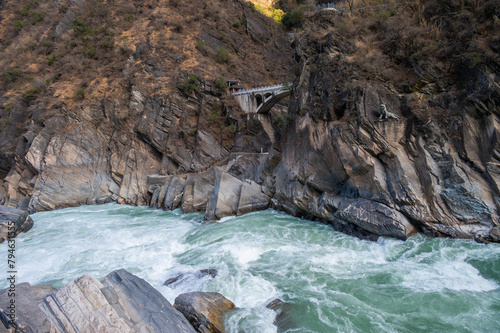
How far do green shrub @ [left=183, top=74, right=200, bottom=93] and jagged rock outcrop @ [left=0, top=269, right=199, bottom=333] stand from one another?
26.9m

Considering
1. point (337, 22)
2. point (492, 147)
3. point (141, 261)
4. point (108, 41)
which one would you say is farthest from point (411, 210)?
point (108, 41)

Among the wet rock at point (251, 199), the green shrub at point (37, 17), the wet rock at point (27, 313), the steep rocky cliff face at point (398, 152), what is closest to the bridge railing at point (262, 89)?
the steep rocky cliff face at point (398, 152)

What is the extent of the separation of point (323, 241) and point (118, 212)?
1687 centimetres

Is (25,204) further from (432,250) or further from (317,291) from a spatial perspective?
(432,250)

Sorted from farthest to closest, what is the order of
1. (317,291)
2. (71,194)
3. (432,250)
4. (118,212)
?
1. (71,194)
2. (118,212)
3. (432,250)
4. (317,291)

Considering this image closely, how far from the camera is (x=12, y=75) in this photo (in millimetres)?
34375

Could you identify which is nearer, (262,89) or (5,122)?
(5,122)

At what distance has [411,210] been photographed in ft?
35.8

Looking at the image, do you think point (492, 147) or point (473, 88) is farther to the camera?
point (473, 88)

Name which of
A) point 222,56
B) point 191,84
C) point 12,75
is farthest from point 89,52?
point 222,56

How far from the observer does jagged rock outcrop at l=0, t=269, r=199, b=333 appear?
4613mm

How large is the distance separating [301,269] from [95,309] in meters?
6.11

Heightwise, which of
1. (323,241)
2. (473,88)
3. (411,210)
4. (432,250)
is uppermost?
(473,88)

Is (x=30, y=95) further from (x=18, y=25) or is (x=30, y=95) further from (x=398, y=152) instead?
(x=398, y=152)
